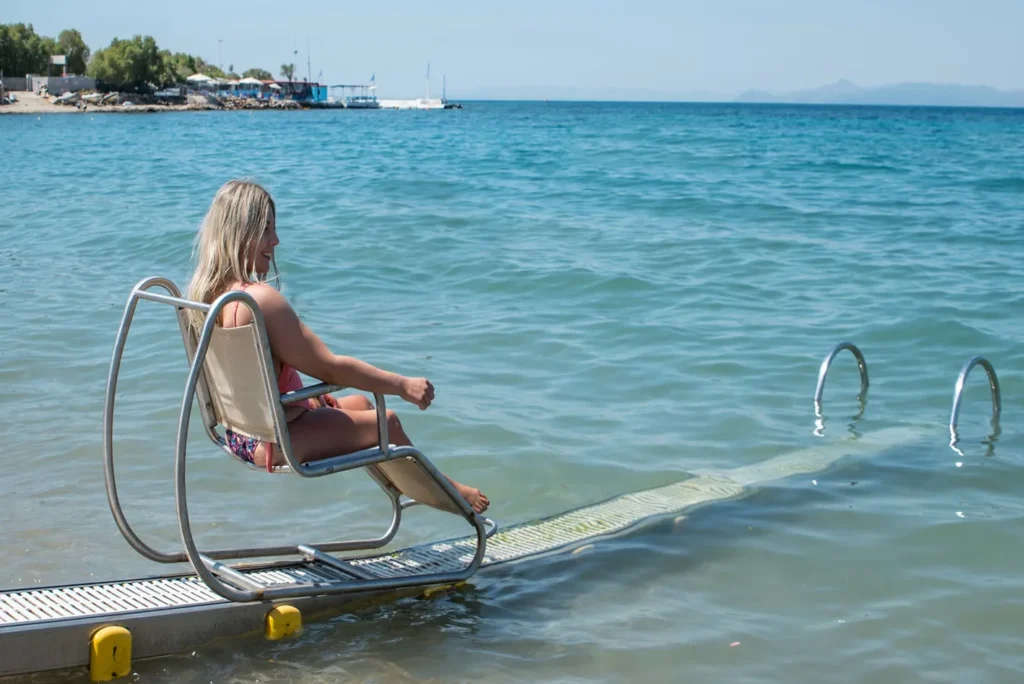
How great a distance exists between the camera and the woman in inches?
131

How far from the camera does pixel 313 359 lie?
3.36 m

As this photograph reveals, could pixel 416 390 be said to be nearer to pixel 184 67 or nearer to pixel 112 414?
pixel 112 414

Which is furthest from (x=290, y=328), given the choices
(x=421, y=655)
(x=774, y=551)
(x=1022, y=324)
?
(x=1022, y=324)

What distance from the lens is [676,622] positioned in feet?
13.3

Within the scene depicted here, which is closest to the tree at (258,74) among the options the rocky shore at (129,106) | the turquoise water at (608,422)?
the rocky shore at (129,106)

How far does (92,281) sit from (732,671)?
898 cm

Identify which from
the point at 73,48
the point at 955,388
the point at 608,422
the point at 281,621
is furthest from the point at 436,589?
the point at 73,48

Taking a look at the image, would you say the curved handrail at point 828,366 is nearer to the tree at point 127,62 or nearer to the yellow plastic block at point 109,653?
the yellow plastic block at point 109,653

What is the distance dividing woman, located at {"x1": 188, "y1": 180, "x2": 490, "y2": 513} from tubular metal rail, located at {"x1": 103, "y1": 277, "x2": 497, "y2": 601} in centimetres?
6

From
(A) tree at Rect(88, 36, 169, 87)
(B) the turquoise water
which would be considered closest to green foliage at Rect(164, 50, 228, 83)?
(A) tree at Rect(88, 36, 169, 87)

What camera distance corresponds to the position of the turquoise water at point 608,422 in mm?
3900

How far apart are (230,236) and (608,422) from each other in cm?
353

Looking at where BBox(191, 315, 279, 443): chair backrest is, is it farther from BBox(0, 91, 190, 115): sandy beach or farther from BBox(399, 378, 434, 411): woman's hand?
BBox(0, 91, 190, 115): sandy beach

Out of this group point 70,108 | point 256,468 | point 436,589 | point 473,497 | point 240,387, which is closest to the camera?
point 240,387
